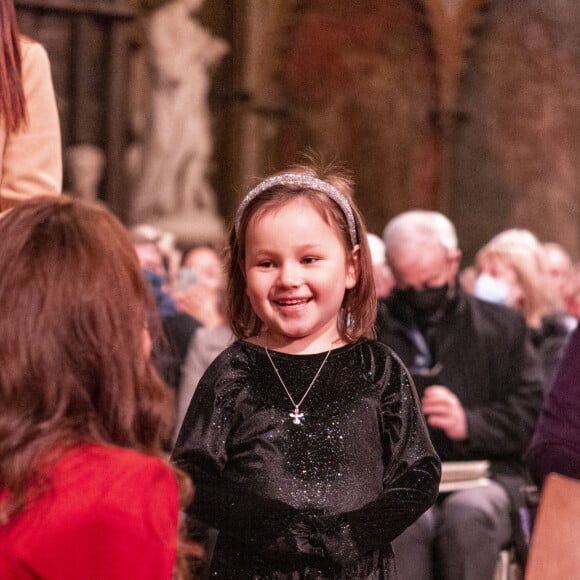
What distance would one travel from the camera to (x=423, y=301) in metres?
4.82

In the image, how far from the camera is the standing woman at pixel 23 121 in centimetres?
282

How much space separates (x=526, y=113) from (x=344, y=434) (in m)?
12.3

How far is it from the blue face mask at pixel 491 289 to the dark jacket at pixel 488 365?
1.59 meters

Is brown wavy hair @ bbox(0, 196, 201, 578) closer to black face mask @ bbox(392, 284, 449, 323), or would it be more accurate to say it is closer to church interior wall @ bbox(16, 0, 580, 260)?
black face mask @ bbox(392, 284, 449, 323)

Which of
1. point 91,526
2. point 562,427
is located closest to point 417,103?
point 562,427

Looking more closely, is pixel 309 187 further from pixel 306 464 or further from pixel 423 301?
pixel 423 301

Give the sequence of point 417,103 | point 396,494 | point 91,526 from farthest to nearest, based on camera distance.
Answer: point 417,103, point 396,494, point 91,526

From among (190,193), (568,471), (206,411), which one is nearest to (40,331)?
(206,411)

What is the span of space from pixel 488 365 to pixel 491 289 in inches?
71.0

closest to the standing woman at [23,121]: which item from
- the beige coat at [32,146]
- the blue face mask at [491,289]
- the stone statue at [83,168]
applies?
the beige coat at [32,146]

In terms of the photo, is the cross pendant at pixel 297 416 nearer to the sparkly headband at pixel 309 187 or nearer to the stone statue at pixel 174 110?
the sparkly headband at pixel 309 187

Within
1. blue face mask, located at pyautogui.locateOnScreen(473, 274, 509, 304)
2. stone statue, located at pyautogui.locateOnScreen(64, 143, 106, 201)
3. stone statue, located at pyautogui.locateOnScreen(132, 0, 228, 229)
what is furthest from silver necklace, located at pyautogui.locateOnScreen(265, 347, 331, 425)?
stone statue, located at pyautogui.locateOnScreen(132, 0, 228, 229)

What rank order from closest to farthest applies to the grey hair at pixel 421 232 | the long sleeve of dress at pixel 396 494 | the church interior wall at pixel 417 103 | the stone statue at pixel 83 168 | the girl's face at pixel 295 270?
the long sleeve of dress at pixel 396 494, the girl's face at pixel 295 270, the grey hair at pixel 421 232, the stone statue at pixel 83 168, the church interior wall at pixel 417 103

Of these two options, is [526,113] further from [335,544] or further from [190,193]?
[335,544]
